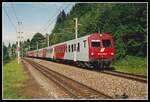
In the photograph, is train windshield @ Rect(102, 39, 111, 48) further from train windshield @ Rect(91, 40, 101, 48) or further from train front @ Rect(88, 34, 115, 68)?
train windshield @ Rect(91, 40, 101, 48)

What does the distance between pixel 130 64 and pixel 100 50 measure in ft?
10.2

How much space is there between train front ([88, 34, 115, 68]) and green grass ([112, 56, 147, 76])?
1.43 metres

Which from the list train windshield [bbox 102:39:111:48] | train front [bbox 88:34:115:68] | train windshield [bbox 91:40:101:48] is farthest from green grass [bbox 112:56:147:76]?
train windshield [bbox 91:40:101:48]

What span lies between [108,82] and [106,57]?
8.70 meters

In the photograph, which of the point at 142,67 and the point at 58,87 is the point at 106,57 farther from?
the point at 58,87

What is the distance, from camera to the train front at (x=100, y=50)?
26781 millimetres

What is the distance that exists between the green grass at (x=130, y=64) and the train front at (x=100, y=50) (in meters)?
1.43

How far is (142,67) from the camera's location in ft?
86.5

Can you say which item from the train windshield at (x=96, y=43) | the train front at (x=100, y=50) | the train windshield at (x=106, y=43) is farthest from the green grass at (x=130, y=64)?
the train windshield at (x=96, y=43)

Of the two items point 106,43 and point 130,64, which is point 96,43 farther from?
point 130,64

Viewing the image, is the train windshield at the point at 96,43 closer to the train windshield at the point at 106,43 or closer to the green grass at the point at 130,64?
the train windshield at the point at 106,43

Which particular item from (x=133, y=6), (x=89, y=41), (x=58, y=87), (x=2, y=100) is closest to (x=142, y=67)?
(x=89, y=41)

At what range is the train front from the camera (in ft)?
87.9

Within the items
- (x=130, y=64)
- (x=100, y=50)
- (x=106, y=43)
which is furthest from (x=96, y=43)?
(x=130, y=64)
